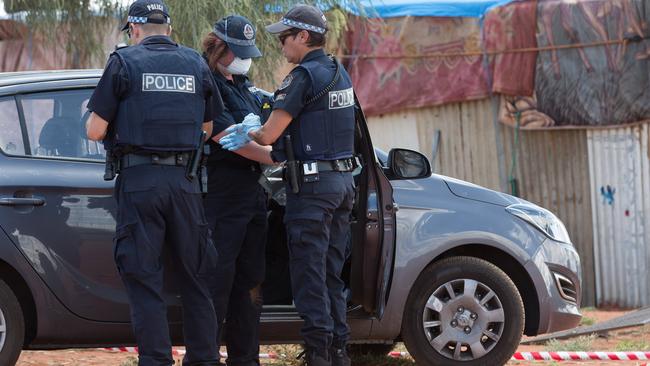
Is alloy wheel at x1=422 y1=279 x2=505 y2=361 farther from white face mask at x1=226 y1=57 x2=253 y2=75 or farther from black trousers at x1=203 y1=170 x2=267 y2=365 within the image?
white face mask at x1=226 y1=57 x2=253 y2=75

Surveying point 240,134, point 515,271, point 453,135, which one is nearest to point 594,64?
point 453,135

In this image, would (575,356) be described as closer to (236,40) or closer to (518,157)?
(236,40)

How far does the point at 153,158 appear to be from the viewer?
A: 5582mm

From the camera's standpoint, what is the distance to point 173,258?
574cm

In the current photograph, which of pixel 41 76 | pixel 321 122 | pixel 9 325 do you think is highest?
pixel 41 76

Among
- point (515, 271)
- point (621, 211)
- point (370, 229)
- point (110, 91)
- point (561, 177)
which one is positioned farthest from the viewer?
point (561, 177)

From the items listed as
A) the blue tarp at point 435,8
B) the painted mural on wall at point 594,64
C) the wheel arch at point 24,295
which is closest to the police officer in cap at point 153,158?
the wheel arch at point 24,295

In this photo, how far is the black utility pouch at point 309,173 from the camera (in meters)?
5.96

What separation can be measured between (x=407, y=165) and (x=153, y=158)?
1563 millimetres

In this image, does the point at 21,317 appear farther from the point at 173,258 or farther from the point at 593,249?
the point at 593,249

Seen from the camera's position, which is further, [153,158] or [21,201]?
[21,201]

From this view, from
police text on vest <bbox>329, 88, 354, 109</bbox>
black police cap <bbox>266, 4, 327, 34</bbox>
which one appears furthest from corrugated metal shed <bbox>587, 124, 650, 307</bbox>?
black police cap <bbox>266, 4, 327, 34</bbox>

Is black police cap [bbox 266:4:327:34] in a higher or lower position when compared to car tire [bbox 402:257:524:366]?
higher

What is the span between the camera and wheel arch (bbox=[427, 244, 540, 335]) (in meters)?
6.87
